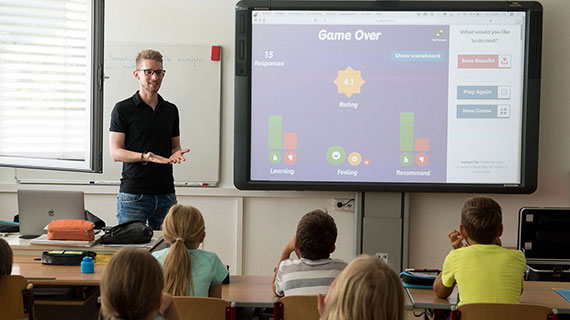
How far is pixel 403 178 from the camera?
5461mm

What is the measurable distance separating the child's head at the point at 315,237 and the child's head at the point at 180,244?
0.47 metres

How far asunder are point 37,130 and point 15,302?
2510 millimetres

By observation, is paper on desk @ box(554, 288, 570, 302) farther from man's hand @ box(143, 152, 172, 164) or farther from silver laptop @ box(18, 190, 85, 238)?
silver laptop @ box(18, 190, 85, 238)

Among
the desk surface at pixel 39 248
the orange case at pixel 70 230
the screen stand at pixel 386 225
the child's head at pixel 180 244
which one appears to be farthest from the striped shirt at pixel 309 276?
the screen stand at pixel 386 225

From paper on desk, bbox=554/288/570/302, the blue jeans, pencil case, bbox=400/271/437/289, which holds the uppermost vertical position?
the blue jeans

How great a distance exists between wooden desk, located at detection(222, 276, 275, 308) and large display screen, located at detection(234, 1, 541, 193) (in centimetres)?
197

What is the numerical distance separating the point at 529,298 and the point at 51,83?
3449 mm

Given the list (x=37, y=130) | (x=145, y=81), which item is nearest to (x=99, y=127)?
(x=145, y=81)

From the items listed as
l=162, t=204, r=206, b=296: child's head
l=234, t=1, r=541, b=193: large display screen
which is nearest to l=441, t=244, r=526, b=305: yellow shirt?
l=162, t=204, r=206, b=296: child's head

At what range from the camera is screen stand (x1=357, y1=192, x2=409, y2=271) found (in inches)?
219

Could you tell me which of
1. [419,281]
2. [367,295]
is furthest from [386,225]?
[367,295]

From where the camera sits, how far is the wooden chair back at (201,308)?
2.71 m

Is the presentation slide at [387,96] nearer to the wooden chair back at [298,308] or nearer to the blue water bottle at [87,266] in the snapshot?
the blue water bottle at [87,266]

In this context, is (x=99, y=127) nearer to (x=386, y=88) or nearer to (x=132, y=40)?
(x=132, y=40)
